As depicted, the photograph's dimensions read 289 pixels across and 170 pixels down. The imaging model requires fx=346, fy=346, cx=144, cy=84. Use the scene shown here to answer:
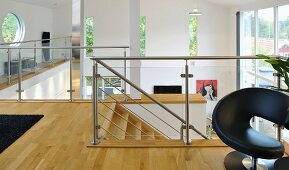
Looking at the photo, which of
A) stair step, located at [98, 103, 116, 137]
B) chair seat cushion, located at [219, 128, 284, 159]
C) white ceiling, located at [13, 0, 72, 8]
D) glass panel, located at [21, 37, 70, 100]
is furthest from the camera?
white ceiling, located at [13, 0, 72, 8]

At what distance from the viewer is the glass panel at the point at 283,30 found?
25.4ft

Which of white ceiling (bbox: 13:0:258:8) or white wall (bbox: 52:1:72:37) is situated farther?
white wall (bbox: 52:1:72:37)

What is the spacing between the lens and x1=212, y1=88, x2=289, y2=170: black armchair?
8.07ft

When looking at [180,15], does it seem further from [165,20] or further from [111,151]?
[111,151]

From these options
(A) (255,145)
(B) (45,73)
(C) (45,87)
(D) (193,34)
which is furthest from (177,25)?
(A) (255,145)

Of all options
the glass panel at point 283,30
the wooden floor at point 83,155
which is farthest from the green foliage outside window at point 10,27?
the glass panel at point 283,30

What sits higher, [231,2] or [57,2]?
[57,2]

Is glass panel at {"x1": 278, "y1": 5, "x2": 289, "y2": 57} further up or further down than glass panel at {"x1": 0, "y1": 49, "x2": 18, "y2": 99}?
further up

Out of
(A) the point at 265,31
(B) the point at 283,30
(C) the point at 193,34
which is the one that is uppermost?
(C) the point at 193,34

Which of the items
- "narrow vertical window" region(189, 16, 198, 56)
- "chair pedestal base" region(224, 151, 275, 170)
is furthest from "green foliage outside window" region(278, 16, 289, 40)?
"chair pedestal base" region(224, 151, 275, 170)

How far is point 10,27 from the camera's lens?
10.9 meters

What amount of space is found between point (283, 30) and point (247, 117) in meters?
5.89

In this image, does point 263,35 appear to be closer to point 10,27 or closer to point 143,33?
point 143,33

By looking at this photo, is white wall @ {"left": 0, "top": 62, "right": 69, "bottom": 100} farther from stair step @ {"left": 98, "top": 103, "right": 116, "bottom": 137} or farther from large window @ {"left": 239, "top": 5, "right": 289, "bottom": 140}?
large window @ {"left": 239, "top": 5, "right": 289, "bottom": 140}
